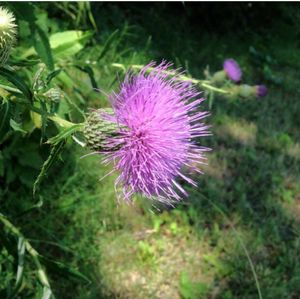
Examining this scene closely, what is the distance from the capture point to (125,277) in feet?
8.39

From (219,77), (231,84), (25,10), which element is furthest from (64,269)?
(231,84)

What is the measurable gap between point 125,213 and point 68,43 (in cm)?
92

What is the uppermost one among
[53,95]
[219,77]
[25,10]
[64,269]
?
[25,10]

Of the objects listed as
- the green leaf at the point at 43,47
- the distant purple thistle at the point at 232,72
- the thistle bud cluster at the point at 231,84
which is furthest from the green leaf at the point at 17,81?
the distant purple thistle at the point at 232,72

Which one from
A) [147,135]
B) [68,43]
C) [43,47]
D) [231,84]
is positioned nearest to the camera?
[147,135]

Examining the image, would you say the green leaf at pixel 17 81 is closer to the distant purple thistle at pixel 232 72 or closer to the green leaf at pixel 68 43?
the green leaf at pixel 68 43

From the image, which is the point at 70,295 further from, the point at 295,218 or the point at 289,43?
the point at 289,43

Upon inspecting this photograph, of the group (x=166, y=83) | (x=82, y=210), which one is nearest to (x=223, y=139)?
(x=82, y=210)

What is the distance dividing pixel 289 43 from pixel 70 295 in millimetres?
4445

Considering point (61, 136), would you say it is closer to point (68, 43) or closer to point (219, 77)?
point (68, 43)

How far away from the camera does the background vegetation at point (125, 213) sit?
2.34m

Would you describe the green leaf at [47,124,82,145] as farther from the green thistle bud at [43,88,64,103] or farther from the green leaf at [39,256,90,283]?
the green leaf at [39,256,90,283]

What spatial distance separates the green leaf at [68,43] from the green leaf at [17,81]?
110 centimetres

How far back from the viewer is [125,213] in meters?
2.86
